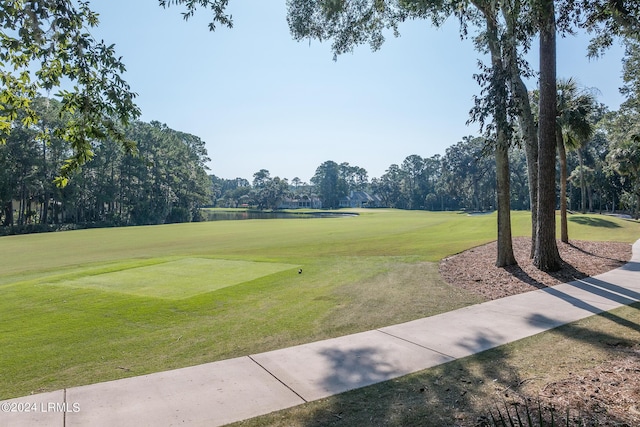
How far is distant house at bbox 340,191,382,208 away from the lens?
461 ft

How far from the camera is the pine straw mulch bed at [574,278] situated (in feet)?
11.5

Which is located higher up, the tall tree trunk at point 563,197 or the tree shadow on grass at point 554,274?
the tall tree trunk at point 563,197

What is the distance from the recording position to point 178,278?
420 inches

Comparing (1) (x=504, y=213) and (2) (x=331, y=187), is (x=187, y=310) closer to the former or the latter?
(1) (x=504, y=213)

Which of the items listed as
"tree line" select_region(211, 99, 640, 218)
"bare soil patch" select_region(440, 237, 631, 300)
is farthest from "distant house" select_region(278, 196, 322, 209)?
"bare soil patch" select_region(440, 237, 631, 300)

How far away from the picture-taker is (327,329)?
6281 mm

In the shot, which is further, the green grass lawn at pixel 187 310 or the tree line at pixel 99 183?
the tree line at pixel 99 183

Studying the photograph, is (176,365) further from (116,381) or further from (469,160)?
(469,160)

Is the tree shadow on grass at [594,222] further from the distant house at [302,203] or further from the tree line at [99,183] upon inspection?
the distant house at [302,203]

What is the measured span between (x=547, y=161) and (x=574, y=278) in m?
3.31

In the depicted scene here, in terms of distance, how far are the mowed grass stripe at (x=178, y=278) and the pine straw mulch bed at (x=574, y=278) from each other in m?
5.83

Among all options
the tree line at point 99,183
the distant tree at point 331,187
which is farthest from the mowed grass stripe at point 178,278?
the distant tree at point 331,187

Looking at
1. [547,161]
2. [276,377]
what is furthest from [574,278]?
[276,377]

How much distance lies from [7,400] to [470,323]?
639 centimetres
